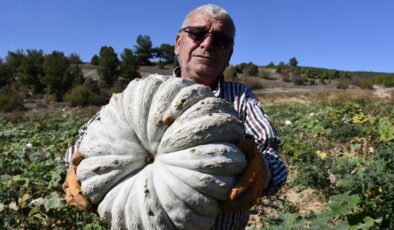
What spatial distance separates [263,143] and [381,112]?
11319mm

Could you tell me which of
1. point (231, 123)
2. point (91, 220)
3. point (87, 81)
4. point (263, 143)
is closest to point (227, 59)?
point (263, 143)

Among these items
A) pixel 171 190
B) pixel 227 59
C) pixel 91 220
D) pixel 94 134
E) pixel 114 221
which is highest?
pixel 227 59

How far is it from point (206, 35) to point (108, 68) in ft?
127

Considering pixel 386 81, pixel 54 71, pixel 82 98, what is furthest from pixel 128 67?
pixel 386 81

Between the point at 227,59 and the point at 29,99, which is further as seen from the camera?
the point at 29,99

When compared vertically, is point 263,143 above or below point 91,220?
above

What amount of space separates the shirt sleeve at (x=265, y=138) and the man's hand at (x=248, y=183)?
21cm

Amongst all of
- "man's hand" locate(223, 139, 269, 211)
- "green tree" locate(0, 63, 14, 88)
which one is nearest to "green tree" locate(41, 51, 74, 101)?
"green tree" locate(0, 63, 14, 88)

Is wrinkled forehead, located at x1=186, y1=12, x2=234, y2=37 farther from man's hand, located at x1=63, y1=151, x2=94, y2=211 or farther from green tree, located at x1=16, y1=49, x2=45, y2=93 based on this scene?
green tree, located at x1=16, y1=49, x2=45, y2=93

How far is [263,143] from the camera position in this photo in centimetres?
210

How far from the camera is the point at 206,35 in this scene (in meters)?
2.23

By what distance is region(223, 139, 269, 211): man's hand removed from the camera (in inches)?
64.3

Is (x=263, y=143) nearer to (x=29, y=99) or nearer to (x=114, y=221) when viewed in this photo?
(x=114, y=221)

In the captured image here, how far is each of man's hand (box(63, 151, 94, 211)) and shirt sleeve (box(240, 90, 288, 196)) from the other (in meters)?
0.71
